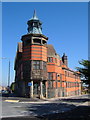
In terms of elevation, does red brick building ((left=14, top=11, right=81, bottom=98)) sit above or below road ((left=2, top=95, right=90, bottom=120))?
above

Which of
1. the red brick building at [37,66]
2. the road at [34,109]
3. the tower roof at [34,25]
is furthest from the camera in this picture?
the tower roof at [34,25]

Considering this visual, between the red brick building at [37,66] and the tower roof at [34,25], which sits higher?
the tower roof at [34,25]

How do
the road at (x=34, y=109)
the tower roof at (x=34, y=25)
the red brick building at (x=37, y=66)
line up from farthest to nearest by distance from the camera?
the tower roof at (x=34, y=25), the red brick building at (x=37, y=66), the road at (x=34, y=109)

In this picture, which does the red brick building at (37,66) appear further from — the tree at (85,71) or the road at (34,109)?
the tree at (85,71)

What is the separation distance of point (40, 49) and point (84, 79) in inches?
829

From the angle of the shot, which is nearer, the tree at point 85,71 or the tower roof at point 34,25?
the tree at point 85,71

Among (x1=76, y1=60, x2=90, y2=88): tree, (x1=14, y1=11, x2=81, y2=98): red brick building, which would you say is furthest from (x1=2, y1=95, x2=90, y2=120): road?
(x1=14, y1=11, x2=81, y2=98): red brick building

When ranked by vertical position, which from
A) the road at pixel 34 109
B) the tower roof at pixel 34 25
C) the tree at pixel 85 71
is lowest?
the road at pixel 34 109

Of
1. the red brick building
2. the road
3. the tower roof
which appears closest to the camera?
the road

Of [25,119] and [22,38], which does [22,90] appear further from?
[25,119]

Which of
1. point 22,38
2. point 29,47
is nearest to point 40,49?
point 29,47

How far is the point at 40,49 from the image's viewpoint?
37.7 metres

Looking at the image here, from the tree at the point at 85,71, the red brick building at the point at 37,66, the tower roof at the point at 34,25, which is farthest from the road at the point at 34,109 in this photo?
the tower roof at the point at 34,25

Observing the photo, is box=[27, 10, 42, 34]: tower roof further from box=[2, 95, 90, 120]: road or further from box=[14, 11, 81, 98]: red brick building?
box=[2, 95, 90, 120]: road
